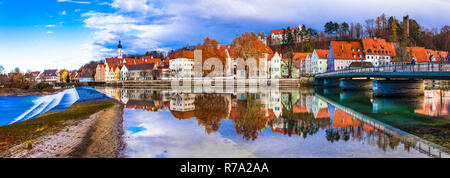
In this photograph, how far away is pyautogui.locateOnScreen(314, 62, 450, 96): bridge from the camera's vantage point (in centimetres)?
2084

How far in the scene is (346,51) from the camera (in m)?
79.1

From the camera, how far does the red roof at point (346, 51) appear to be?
77.6 m

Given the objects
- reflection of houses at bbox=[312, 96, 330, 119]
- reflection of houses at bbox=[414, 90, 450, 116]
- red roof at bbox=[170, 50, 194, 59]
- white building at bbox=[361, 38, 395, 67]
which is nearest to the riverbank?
reflection of houses at bbox=[312, 96, 330, 119]

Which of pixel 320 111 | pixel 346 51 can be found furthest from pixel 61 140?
pixel 346 51

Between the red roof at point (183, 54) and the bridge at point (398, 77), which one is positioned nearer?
the bridge at point (398, 77)

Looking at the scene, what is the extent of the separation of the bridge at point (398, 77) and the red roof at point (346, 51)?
31.7 m

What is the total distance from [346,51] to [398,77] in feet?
184

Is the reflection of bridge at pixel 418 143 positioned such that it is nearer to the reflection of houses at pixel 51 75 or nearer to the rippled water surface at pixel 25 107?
the rippled water surface at pixel 25 107

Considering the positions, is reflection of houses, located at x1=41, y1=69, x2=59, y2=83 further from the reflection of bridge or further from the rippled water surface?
the reflection of bridge

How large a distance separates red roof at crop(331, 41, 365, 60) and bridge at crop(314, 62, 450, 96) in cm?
3174

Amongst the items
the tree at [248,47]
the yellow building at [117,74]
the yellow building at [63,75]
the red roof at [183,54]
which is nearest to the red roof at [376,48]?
the tree at [248,47]

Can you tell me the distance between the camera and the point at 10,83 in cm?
4275
